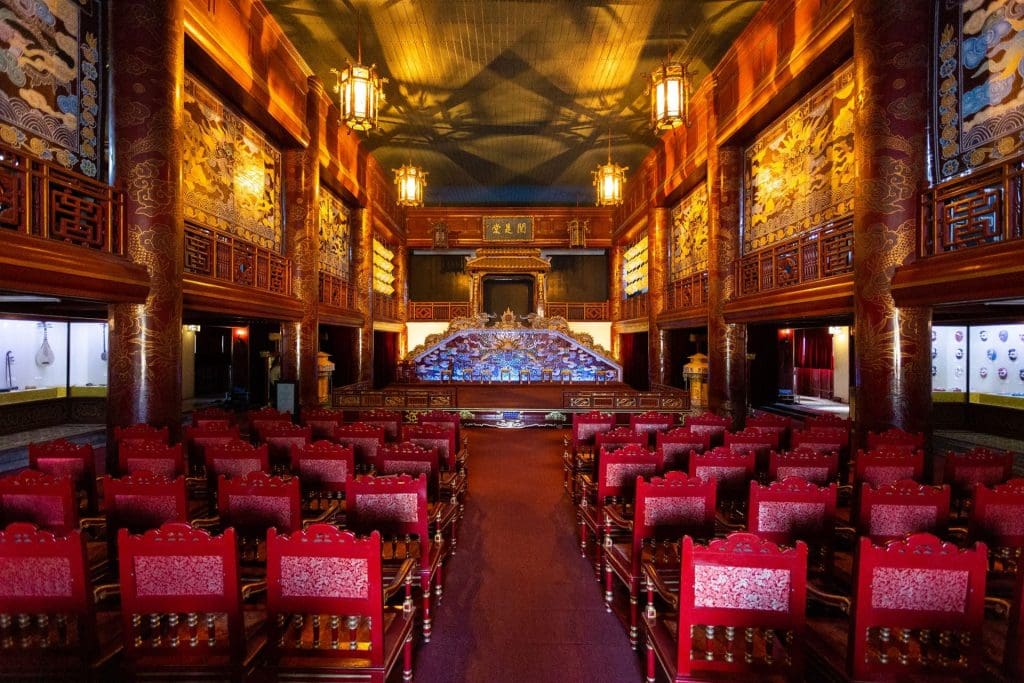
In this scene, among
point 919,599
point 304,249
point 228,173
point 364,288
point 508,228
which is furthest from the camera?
point 508,228

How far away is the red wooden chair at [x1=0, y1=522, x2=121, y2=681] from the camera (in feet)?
6.32

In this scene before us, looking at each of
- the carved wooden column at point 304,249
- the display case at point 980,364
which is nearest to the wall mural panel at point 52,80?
the carved wooden column at point 304,249

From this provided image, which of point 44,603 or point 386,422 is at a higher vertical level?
point 386,422

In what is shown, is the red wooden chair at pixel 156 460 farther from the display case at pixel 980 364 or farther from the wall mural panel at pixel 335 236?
the display case at pixel 980 364

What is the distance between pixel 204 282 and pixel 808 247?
875 centimetres

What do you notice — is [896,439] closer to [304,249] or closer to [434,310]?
[304,249]

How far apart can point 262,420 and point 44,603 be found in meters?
4.27

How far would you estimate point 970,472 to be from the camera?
12.6 feet

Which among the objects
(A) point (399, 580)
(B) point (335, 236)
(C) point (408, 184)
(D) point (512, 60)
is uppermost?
(D) point (512, 60)

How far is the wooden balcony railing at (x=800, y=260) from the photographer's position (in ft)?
22.5

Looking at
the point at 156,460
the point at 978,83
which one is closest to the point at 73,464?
the point at 156,460

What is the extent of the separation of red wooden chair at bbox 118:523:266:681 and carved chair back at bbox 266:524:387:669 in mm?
135

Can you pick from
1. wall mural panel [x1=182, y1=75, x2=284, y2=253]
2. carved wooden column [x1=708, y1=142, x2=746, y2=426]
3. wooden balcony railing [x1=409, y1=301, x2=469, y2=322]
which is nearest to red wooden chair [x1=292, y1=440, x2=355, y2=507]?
wall mural panel [x1=182, y1=75, x2=284, y2=253]

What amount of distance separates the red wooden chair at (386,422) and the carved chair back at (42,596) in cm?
372
